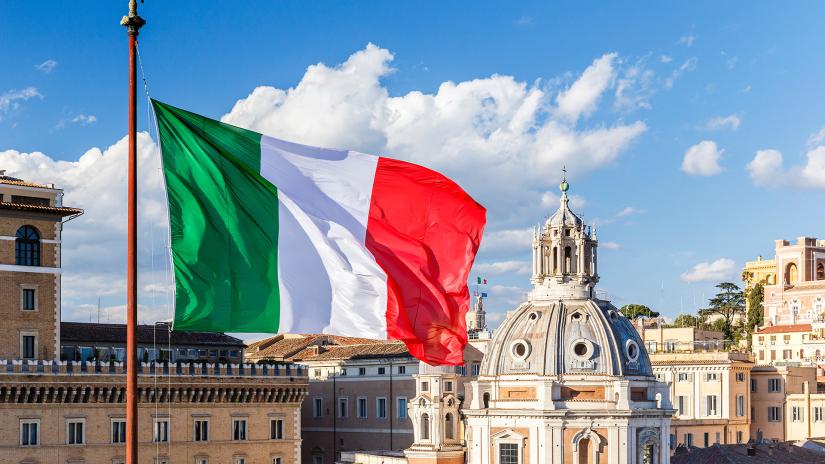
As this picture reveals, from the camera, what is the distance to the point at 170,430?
210 ft

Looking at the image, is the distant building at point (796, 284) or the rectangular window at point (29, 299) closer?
the rectangular window at point (29, 299)

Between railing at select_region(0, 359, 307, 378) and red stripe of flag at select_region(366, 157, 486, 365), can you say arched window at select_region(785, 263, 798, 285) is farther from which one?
red stripe of flag at select_region(366, 157, 486, 365)

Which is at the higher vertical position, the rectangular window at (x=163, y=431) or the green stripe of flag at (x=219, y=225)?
the green stripe of flag at (x=219, y=225)

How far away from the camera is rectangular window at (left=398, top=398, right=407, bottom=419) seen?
79375 mm

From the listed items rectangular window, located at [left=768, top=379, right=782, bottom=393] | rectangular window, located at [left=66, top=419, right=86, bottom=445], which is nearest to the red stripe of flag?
rectangular window, located at [left=66, top=419, right=86, bottom=445]

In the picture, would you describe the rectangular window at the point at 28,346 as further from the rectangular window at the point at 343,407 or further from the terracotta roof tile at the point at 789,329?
the terracotta roof tile at the point at 789,329

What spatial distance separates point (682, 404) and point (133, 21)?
77452 mm

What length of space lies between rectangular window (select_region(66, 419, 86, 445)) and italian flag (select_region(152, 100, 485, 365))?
44428 mm

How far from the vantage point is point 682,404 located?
8938cm

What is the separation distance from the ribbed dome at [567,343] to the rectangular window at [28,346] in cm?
2774

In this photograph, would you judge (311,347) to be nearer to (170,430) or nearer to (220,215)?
(170,430)

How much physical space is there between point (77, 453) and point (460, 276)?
45562 millimetres

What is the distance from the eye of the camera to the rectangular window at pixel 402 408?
260ft

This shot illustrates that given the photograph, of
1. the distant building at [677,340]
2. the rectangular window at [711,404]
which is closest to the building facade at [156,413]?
the rectangular window at [711,404]
